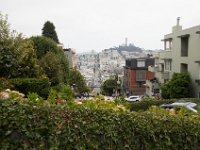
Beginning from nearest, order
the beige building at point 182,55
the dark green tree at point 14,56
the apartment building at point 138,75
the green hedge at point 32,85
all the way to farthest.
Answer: the dark green tree at point 14,56, the green hedge at point 32,85, the beige building at point 182,55, the apartment building at point 138,75

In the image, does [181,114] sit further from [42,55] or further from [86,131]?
[42,55]

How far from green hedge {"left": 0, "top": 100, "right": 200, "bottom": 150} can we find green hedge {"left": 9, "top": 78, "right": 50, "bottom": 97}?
49.8 feet

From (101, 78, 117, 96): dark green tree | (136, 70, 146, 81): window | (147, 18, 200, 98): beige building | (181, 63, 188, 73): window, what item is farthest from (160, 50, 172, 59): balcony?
(101, 78, 117, 96): dark green tree

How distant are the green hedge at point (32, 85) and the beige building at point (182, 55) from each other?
1683cm

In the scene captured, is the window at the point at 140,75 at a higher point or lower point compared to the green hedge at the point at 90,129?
higher

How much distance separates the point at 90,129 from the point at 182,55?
1342 inches

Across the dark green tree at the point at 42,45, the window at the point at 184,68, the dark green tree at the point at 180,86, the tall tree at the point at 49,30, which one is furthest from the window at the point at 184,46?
the tall tree at the point at 49,30

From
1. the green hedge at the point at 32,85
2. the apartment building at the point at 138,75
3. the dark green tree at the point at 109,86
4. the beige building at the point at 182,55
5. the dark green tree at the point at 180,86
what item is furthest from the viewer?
the dark green tree at the point at 109,86

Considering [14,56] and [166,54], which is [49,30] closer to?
[166,54]

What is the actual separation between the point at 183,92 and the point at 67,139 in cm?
3202

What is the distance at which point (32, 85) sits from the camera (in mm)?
21391

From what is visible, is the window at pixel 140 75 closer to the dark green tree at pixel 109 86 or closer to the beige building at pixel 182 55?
the dark green tree at pixel 109 86

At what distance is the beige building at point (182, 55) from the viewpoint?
3456cm

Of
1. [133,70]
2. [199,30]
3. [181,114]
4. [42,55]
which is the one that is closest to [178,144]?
[181,114]
